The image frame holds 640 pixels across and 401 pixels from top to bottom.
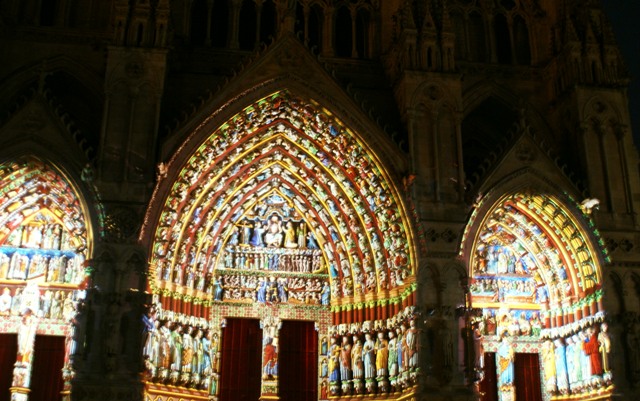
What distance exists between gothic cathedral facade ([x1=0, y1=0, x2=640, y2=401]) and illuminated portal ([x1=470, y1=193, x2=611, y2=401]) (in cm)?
5

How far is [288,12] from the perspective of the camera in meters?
17.0

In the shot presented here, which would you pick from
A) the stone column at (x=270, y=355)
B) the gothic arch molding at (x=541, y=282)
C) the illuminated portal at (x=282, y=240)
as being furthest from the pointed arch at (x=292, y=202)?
the gothic arch molding at (x=541, y=282)

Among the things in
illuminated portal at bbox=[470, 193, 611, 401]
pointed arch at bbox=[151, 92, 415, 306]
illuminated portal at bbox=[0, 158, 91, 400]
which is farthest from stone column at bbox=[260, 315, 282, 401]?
illuminated portal at bbox=[470, 193, 611, 401]

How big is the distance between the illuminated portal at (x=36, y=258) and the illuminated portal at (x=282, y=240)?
2154 millimetres

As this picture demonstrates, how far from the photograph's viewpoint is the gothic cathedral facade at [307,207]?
15062 mm

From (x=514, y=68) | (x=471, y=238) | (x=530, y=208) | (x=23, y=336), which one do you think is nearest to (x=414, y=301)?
(x=471, y=238)

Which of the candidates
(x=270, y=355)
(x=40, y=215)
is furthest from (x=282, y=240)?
(x=40, y=215)

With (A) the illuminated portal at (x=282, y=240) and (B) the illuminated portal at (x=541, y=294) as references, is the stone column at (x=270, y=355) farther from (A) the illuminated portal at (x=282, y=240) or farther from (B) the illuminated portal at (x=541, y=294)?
(B) the illuminated portal at (x=541, y=294)

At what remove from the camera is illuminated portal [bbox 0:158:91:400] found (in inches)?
622

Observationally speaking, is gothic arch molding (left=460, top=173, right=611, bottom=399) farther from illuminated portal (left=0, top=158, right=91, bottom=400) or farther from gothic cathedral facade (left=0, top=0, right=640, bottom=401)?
illuminated portal (left=0, top=158, right=91, bottom=400)

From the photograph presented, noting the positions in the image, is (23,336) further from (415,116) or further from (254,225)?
→ (415,116)

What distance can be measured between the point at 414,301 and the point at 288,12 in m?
6.78

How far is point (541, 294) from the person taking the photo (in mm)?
17562

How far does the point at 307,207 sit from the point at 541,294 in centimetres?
563
